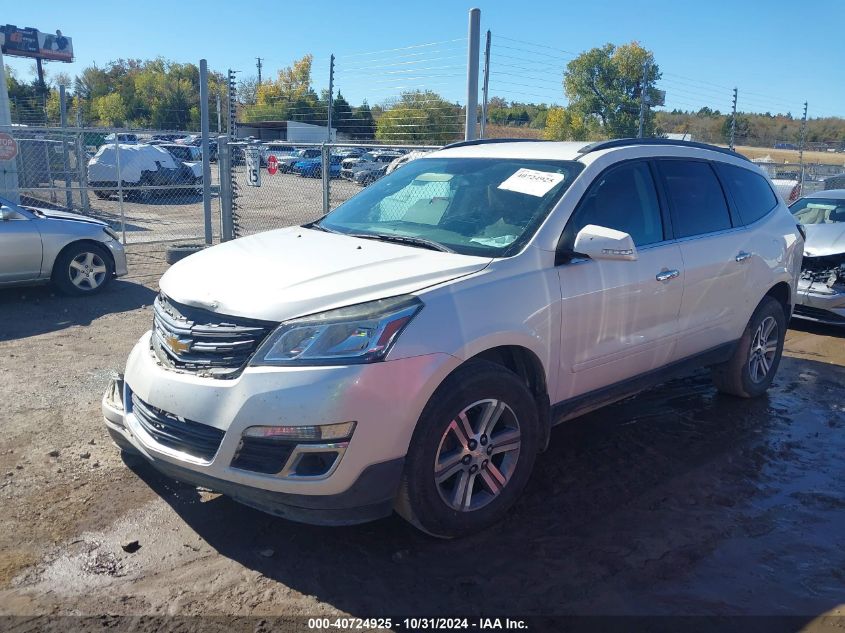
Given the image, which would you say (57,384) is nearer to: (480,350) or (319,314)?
(319,314)

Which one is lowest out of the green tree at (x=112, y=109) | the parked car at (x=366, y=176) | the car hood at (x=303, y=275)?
the car hood at (x=303, y=275)

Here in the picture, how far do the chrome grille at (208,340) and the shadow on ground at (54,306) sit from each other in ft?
13.9

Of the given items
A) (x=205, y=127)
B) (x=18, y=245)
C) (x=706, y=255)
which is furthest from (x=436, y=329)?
(x=205, y=127)

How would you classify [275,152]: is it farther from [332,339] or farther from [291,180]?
[332,339]

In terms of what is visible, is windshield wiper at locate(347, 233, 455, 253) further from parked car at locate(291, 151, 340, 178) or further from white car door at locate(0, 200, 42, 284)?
parked car at locate(291, 151, 340, 178)

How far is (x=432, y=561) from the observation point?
10.6ft

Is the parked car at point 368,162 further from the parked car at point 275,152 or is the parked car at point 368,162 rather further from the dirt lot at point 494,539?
the dirt lot at point 494,539

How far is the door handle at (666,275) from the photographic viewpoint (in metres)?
4.32

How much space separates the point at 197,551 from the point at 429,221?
84.7 inches

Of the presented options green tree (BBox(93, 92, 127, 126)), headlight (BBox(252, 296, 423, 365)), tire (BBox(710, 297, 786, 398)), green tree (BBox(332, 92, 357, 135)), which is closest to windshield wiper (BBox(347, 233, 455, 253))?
headlight (BBox(252, 296, 423, 365))

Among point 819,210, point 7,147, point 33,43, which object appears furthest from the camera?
point 33,43

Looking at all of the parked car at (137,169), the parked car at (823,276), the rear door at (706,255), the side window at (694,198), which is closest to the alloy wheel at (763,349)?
the rear door at (706,255)

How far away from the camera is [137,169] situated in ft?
77.2

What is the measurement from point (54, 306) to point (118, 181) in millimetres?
→ 5836
